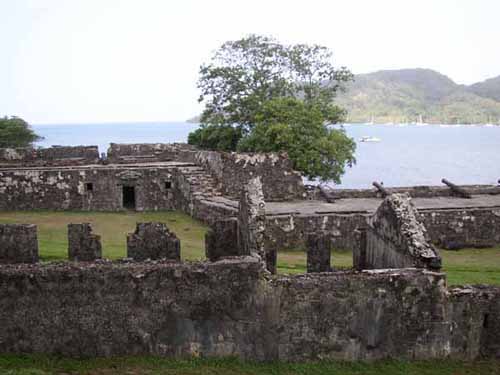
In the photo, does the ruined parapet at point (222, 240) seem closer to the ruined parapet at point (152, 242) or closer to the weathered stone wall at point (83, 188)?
the ruined parapet at point (152, 242)

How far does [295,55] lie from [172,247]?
3361cm

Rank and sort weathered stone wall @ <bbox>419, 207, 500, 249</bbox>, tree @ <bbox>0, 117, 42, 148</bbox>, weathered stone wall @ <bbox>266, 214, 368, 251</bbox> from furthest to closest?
tree @ <bbox>0, 117, 42, 148</bbox> < weathered stone wall @ <bbox>419, 207, 500, 249</bbox> < weathered stone wall @ <bbox>266, 214, 368, 251</bbox>

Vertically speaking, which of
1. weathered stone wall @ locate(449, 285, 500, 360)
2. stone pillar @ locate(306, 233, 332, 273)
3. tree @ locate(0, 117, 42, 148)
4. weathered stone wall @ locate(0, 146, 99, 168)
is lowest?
weathered stone wall @ locate(449, 285, 500, 360)

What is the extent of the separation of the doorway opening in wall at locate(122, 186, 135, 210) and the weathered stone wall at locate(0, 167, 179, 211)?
0.66 metres

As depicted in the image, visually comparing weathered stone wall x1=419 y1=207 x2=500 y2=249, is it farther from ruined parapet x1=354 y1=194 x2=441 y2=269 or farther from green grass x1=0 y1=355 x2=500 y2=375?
green grass x1=0 y1=355 x2=500 y2=375

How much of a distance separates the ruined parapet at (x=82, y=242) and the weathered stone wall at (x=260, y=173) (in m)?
13.1

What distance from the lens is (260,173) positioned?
88.0 feet

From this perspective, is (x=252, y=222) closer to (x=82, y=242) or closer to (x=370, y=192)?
(x=82, y=242)

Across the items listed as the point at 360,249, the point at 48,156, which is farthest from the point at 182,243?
the point at 48,156

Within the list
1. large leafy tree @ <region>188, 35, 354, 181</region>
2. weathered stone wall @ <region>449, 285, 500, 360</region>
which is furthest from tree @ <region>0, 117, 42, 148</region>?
weathered stone wall @ <region>449, 285, 500, 360</region>

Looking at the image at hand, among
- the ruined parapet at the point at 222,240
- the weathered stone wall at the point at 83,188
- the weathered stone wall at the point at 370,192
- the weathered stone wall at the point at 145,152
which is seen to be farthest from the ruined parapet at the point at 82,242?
the weathered stone wall at the point at 145,152

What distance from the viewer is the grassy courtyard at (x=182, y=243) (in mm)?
16453

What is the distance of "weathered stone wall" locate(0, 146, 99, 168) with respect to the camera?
29.2 metres

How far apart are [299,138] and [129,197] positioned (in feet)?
41.5
